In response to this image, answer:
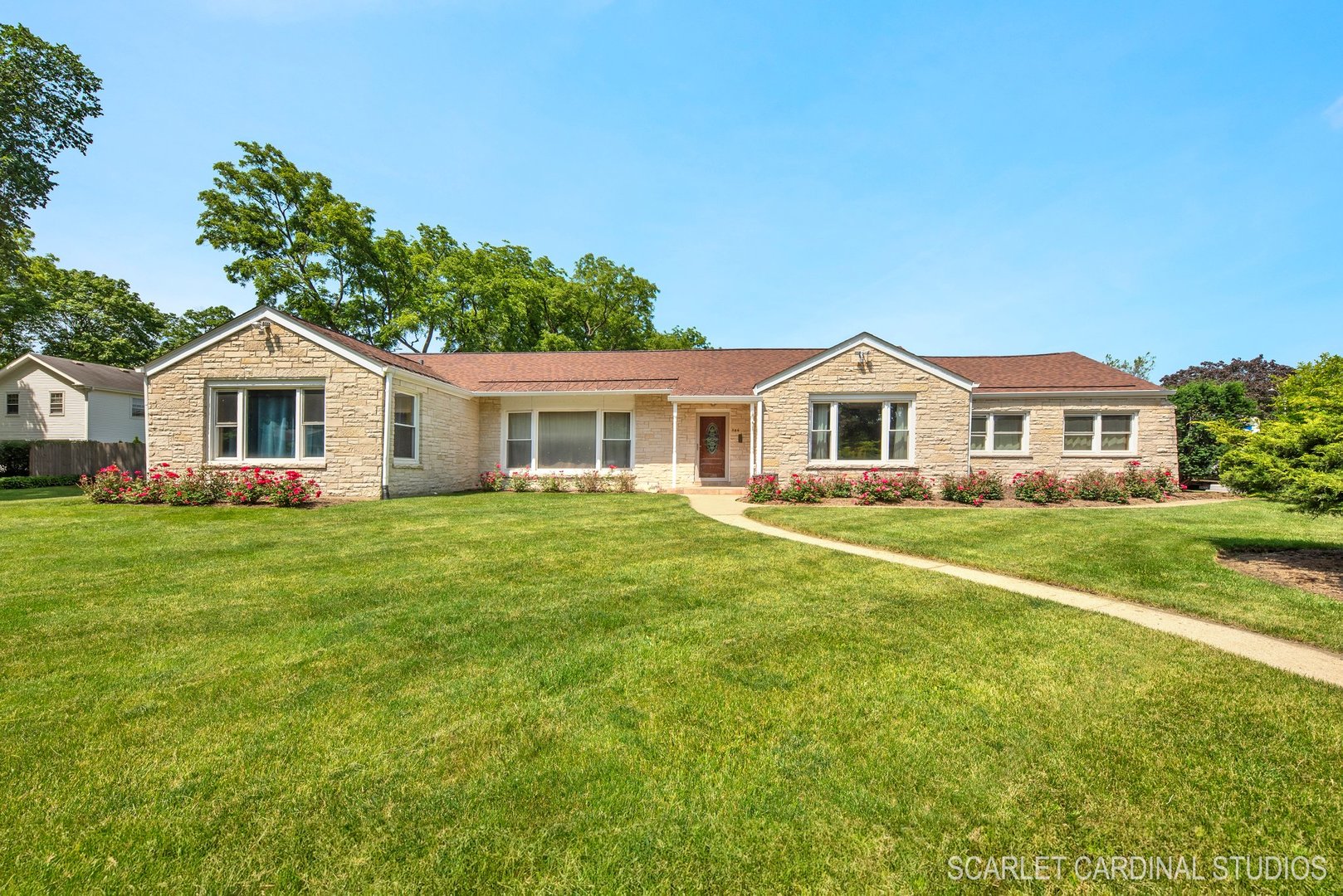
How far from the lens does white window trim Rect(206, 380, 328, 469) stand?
41.8 feet

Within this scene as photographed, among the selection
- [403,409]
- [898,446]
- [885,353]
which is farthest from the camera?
[898,446]

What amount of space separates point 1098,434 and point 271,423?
2304 cm

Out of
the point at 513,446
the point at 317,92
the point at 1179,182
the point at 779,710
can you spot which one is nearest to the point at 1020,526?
the point at 779,710

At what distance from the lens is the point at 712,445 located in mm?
16891

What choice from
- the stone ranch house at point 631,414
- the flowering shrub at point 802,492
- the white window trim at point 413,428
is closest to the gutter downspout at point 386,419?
the stone ranch house at point 631,414

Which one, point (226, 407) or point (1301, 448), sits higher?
point (226, 407)

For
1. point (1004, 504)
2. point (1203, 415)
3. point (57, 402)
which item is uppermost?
point (57, 402)

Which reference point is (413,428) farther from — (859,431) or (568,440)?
(859,431)

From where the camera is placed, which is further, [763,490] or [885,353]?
[885,353]

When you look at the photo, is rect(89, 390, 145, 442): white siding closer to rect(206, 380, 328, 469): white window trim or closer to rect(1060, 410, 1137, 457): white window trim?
rect(206, 380, 328, 469): white window trim

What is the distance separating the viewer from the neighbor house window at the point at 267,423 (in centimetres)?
1282

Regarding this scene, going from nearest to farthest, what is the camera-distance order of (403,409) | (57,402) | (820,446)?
(403,409)
(820,446)
(57,402)

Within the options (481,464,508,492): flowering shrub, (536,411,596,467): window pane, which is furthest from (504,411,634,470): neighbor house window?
(481,464,508,492): flowering shrub

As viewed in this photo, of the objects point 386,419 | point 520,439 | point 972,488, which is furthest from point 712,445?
point 386,419
